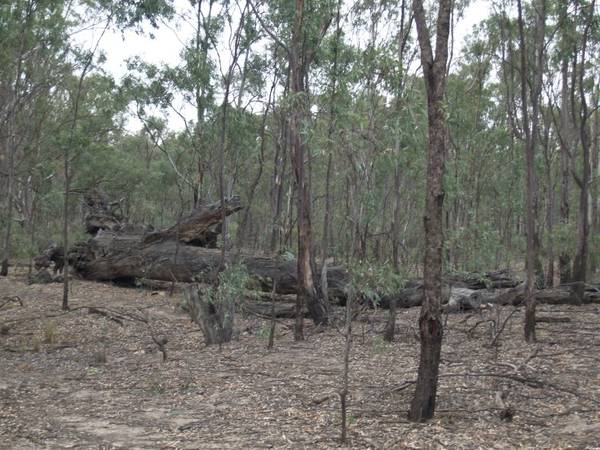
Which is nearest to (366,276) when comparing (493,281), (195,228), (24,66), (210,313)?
(210,313)

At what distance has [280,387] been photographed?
725cm

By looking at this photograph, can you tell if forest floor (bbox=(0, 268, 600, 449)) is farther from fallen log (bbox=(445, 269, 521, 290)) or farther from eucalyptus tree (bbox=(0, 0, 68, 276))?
eucalyptus tree (bbox=(0, 0, 68, 276))

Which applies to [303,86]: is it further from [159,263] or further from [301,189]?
[159,263]

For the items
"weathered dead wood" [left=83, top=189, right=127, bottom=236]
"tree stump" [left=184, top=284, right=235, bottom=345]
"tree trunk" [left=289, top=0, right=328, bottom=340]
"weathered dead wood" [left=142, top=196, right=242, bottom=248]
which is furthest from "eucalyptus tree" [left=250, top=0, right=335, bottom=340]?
"weathered dead wood" [left=83, top=189, right=127, bottom=236]

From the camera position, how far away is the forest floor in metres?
5.31

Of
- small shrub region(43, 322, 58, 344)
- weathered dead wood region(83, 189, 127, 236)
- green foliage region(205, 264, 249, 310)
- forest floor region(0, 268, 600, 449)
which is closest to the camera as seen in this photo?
forest floor region(0, 268, 600, 449)

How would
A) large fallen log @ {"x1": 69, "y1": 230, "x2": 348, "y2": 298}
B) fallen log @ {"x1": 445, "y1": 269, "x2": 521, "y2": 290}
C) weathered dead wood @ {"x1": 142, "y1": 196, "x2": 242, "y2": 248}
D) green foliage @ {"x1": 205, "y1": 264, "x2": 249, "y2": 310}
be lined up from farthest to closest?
weathered dead wood @ {"x1": 142, "y1": 196, "x2": 242, "y2": 248}
large fallen log @ {"x1": 69, "y1": 230, "x2": 348, "y2": 298}
fallen log @ {"x1": 445, "y1": 269, "x2": 521, "y2": 290}
green foliage @ {"x1": 205, "y1": 264, "x2": 249, "y2": 310}

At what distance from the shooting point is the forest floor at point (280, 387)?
531cm

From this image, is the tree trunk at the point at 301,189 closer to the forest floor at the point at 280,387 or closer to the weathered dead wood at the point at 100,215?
the forest floor at the point at 280,387

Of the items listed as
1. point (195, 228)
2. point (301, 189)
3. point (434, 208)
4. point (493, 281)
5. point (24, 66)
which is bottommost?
point (493, 281)

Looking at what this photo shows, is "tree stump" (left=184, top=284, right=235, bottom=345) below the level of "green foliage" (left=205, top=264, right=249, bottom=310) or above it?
below

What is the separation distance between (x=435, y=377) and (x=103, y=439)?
3.09 m

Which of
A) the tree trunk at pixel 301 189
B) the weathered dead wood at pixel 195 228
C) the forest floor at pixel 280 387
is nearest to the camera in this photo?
the forest floor at pixel 280 387

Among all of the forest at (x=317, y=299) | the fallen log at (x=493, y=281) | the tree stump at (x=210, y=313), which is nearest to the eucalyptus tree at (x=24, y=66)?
the forest at (x=317, y=299)
